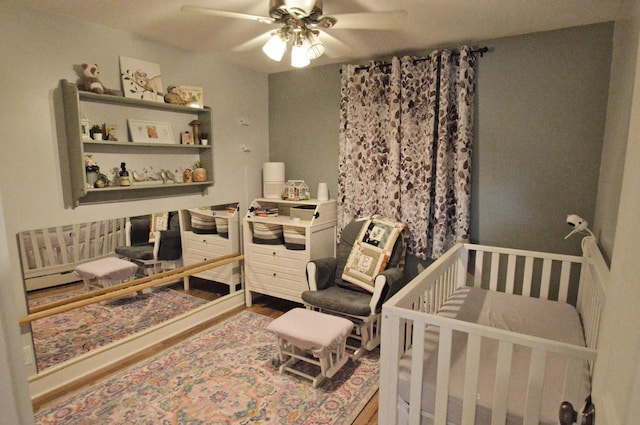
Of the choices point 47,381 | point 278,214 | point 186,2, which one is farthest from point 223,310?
point 186,2

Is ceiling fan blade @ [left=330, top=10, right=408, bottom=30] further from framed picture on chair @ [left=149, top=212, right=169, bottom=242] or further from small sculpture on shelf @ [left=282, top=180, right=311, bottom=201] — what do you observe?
framed picture on chair @ [left=149, top=212, right=169, bottom=242]

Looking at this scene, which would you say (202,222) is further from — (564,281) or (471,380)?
(564,281)

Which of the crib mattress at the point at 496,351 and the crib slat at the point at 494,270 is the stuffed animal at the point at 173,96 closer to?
the crib mattress at the point at 496,351

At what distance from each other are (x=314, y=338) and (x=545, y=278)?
5.69ft

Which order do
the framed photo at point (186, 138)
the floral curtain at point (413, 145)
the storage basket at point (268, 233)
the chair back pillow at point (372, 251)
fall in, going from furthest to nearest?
the storage basket at point (268, 233)
the framed photo at point (186, 138)
the chair back pillow at point (372, 251)
the floral curtain at point (413, 145)

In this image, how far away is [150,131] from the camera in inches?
109

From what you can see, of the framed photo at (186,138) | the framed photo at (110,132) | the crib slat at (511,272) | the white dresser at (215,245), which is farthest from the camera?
the white dresser at (215,245)

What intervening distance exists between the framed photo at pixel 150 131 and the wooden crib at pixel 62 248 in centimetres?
66

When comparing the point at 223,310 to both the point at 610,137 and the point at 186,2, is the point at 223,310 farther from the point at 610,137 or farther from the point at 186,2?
the point at 610,137

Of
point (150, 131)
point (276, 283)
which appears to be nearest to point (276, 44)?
point (150, 131)

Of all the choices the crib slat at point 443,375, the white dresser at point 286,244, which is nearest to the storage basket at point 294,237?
the white dresser at point 286,244

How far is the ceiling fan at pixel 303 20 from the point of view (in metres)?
1.79

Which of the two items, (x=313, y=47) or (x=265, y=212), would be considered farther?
(x=265, y=212)

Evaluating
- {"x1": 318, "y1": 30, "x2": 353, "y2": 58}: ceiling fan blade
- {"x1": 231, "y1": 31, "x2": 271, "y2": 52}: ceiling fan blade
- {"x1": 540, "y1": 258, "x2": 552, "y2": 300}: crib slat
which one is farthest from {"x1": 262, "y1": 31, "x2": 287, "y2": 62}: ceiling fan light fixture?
{"x1": 540, "y1": 258, "x2": 552, "y2": 300}: crib slat
